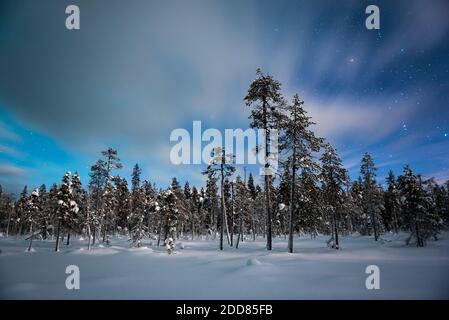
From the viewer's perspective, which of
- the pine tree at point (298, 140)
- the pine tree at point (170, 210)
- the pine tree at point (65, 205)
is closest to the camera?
the pine tree at point (298, 140)

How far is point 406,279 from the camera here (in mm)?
9836

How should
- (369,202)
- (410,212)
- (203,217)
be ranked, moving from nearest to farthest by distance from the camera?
1. (410,212)
2. (369,202)
3. (203,217)

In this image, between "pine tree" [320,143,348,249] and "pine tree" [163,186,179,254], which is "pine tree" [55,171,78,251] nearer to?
"pine tree" [163,186,179,254]

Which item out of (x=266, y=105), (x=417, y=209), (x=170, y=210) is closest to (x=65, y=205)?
(x=170, y=210)

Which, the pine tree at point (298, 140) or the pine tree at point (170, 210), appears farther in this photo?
the pine tree at point (170, 210)

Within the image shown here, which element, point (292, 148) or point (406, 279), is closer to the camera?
point (406, 279)

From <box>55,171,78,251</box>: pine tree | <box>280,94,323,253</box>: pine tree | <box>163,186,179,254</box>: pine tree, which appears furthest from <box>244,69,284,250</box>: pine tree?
<box>55,171,78,251</box>: pine tree

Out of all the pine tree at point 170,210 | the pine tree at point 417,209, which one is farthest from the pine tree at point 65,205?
the pine tree at point 417,209

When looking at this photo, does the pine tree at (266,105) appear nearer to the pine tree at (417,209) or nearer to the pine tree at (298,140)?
the pine tree at (298,140)

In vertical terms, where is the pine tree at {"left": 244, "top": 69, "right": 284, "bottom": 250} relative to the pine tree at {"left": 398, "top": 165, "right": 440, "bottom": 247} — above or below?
above
